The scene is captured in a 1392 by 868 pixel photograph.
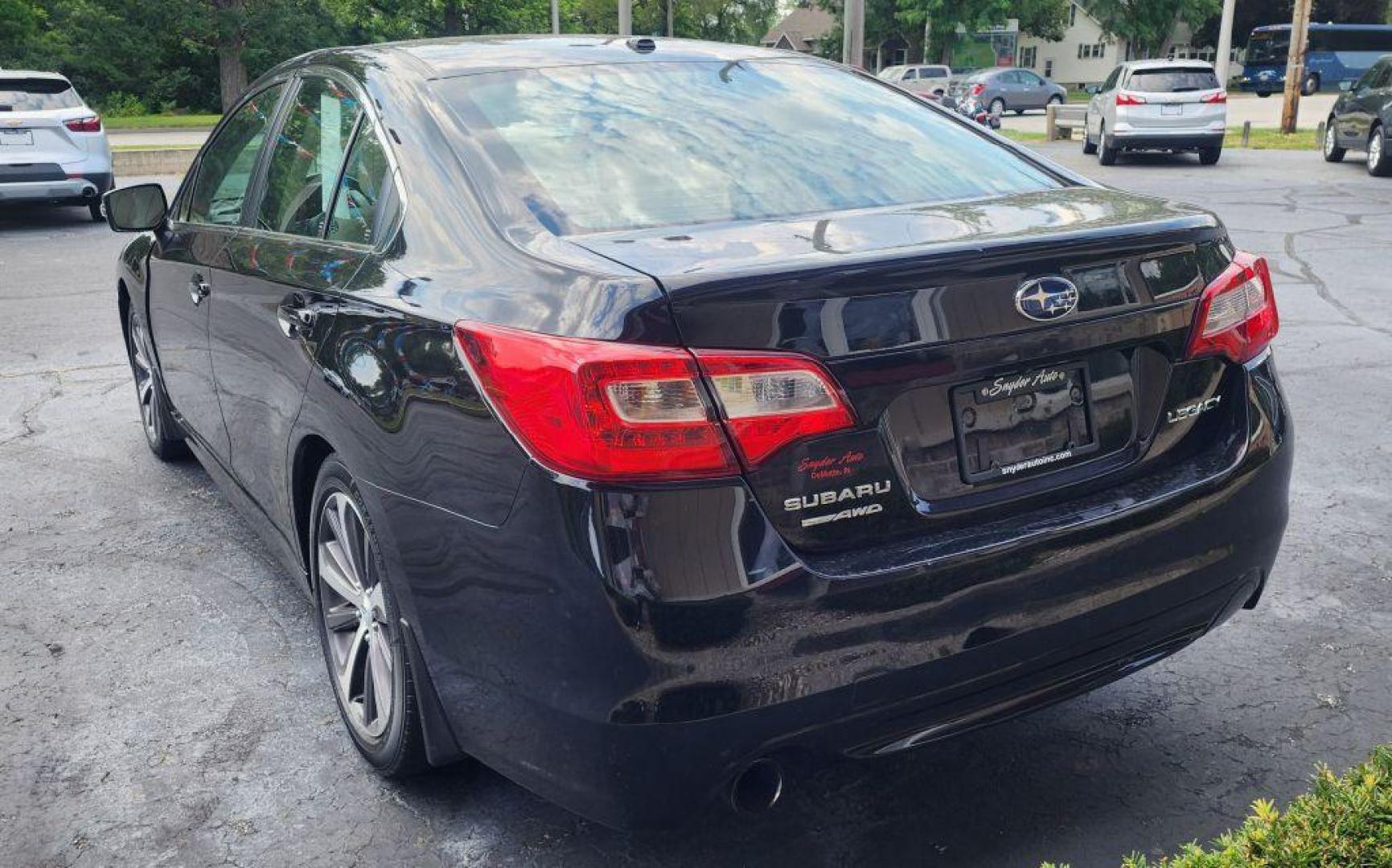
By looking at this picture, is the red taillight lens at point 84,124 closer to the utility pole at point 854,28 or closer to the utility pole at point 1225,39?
the utility pole at point 854,28

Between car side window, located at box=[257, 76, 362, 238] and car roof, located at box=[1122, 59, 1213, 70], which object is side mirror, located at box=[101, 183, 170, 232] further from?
car roof, located at box=[1122, 59, 1213, 70]

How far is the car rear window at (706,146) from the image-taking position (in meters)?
2.80

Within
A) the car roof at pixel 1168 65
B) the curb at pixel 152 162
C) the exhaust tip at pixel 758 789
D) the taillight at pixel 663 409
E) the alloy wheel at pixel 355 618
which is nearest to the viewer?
the taillight at pixel 663 409

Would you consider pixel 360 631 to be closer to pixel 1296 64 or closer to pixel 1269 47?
pixel 1296 64

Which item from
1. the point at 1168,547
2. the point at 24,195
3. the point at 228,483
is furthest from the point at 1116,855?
the point at 24,195

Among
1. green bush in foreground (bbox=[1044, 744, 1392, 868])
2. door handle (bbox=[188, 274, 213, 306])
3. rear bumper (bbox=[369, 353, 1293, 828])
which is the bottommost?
green bush in foreground (bbox=[1044, 744, 1392, 868])

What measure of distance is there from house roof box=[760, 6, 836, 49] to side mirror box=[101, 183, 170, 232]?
92274 mm

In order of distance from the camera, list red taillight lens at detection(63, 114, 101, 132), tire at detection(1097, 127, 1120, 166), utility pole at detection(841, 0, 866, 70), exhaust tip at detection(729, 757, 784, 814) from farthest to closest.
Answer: tire at detection(1097, 127, 1120, 166) < utility pole at detection(841, 0, 866, 70) < red taillight lens at detection(63, 114, 101, 132) < exhaust tip at detection(729, 757, 784, 814)

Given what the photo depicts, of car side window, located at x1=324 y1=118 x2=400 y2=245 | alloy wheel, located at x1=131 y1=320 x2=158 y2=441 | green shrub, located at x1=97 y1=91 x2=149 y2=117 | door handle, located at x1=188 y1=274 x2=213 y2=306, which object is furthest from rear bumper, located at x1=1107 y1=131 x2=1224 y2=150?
green shrub, located at x1=97 y1=91 x2=149 y2=117

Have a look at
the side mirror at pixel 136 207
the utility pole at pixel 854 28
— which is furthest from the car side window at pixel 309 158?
the utility pole at pixel 854 28

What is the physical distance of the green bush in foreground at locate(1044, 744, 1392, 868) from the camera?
2.02 m

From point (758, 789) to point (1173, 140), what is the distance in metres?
20.1

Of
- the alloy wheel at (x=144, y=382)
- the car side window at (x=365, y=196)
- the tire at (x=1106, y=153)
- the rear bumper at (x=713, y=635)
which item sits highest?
the car side window at (x=365, y=196)

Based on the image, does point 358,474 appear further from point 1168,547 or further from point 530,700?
point 1168,547
